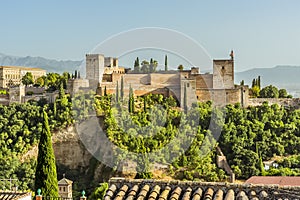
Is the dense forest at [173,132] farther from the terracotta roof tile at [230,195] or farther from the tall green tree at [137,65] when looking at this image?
the terracotta roof tile at [230,195]

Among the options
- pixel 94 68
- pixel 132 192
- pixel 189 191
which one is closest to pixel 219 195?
pixel 189 191

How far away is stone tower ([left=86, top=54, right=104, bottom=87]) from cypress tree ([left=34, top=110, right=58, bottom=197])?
11.5 metres

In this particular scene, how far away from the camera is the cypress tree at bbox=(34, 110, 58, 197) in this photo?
14531 millimetres

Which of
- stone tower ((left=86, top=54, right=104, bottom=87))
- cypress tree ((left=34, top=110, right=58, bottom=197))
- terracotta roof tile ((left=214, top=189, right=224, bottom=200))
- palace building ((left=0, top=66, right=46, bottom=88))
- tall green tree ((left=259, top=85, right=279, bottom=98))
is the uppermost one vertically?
palace building ((left=0, top=66, right=46, bottom=88))

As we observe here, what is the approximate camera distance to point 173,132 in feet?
74.6

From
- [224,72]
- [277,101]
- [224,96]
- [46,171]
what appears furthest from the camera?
[277,101]

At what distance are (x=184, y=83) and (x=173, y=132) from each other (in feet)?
12.0

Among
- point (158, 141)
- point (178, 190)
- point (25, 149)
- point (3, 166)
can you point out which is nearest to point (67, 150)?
point (25, 149)

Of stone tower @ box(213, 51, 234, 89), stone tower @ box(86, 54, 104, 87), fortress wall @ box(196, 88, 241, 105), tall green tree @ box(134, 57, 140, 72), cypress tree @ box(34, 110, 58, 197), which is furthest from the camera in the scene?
tall green tree @ box(134, 57, 140, 72)

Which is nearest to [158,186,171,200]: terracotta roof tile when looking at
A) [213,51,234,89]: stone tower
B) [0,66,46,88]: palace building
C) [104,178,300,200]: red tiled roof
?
[104,178,300,200]: red tiled roof

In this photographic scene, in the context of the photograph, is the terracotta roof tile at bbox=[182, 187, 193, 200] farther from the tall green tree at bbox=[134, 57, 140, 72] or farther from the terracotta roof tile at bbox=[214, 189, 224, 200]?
the tall green tree at bbox=[134, 57, 140, 72]

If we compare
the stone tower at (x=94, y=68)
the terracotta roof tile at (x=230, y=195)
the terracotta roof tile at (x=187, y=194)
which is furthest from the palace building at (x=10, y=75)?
the terracotta roof tile at (x=230, y=195)

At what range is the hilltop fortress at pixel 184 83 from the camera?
25.4m

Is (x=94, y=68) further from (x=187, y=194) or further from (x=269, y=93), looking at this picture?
(x=187, y=194)
